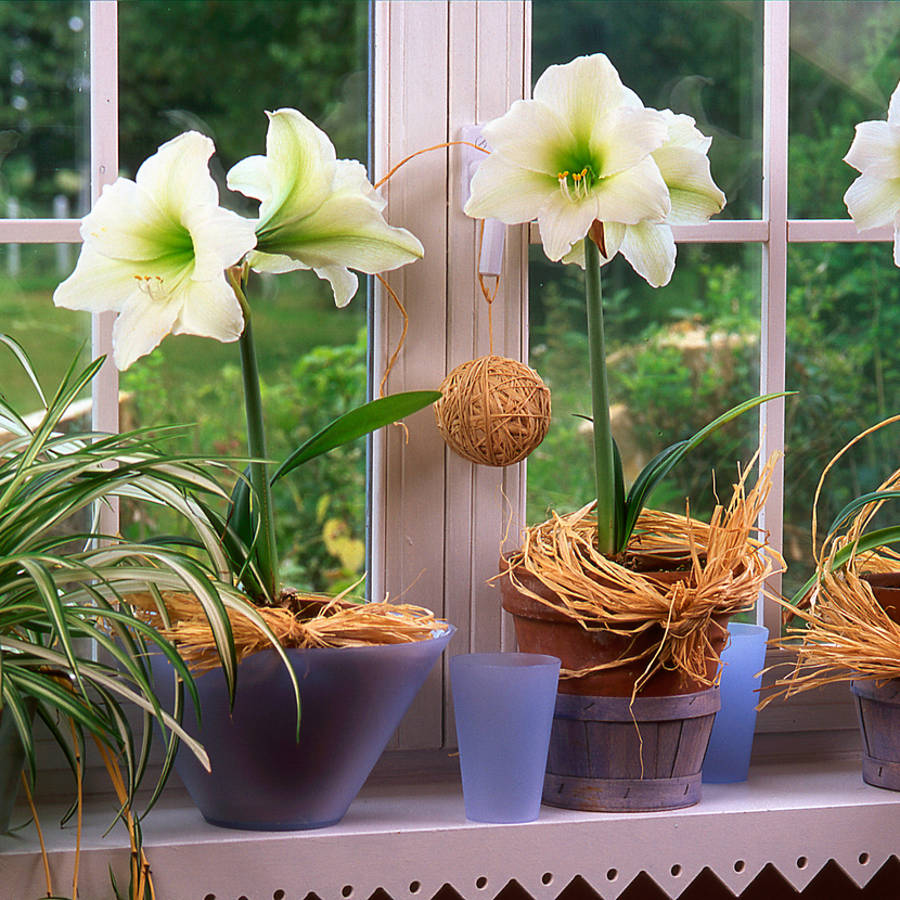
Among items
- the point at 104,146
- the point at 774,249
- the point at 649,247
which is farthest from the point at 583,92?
the point at 104,146

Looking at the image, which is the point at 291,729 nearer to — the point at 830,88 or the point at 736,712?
the point at 736,712

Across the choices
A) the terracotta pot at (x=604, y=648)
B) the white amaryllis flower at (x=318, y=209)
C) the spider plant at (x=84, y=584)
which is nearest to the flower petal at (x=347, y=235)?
the white amaryllis flower at (x=318, y=209)

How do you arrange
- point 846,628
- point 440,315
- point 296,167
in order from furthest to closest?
point 440,315 → point 846,628 → point 296,167

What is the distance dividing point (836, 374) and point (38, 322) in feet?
2.99

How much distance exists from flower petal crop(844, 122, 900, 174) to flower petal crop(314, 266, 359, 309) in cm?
51

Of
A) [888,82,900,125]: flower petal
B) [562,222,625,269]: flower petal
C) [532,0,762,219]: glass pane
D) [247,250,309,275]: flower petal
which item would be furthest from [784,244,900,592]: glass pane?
[247,250,309,275]: flower petal

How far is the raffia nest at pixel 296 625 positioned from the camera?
98 cm

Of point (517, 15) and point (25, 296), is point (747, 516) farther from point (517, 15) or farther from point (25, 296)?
Result: point (25, 296)

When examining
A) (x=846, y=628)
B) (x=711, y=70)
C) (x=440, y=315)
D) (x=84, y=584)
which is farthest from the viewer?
(x=711, y=70)

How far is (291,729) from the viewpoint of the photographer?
1005mm

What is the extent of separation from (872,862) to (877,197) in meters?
0.66

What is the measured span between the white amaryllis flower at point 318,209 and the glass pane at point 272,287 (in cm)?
18

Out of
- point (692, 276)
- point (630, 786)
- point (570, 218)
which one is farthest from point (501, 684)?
point (692, 276)

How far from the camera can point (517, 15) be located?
1254 millimetres
